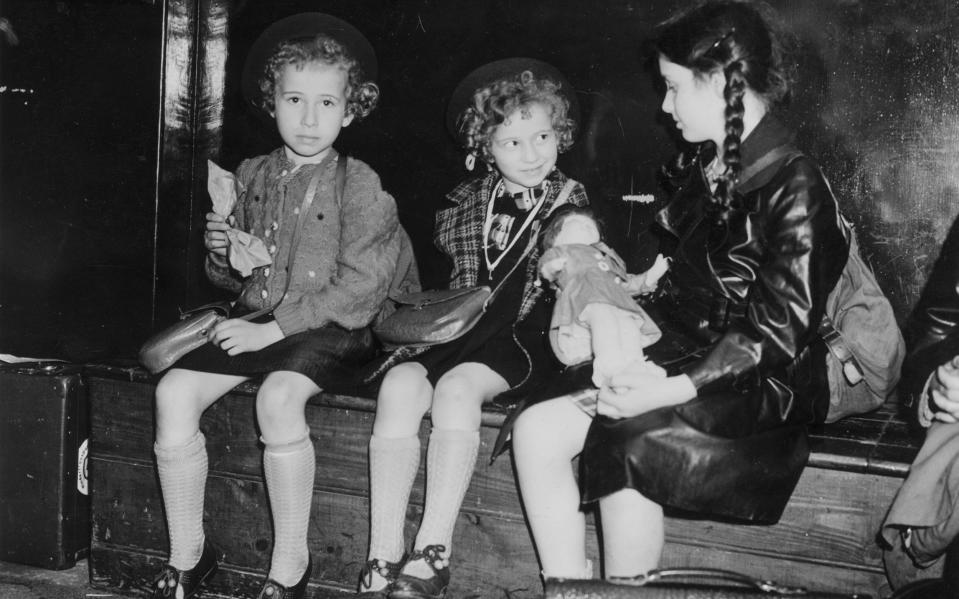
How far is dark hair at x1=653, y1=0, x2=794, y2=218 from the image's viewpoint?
7.21 feet

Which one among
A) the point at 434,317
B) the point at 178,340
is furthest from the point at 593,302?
the point at 178,340

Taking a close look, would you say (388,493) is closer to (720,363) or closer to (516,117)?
(720,363)

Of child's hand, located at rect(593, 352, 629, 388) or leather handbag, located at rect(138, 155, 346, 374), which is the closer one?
child's hand, located at rect(593, 352, 629, 388)

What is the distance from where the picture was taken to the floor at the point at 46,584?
8.91ft

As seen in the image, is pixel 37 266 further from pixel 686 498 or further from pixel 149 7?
pixel 686 498

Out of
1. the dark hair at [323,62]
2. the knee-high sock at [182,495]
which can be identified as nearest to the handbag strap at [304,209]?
the dark hair at [323,62]

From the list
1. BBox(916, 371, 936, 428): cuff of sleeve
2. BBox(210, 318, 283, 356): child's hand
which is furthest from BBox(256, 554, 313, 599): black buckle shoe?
BBox(916, 371, 936, 428): cuff of sleeve

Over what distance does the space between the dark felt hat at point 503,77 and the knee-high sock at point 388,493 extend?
1.14 m

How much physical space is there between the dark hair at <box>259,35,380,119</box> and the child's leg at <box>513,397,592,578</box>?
A: 4.48 feet

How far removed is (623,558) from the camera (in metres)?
2.08

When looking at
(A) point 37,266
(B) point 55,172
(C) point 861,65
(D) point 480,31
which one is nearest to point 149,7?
(B) point 55,172

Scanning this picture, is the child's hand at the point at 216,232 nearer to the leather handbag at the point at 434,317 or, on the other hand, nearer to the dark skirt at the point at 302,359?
the dark skirt at the point at 302,359

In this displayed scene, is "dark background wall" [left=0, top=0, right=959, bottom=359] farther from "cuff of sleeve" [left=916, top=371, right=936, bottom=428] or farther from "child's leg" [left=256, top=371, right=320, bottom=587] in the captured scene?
"child's leg" [left=256, top=371, right=320, bottom=587]

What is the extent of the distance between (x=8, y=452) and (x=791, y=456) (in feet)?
7.95
